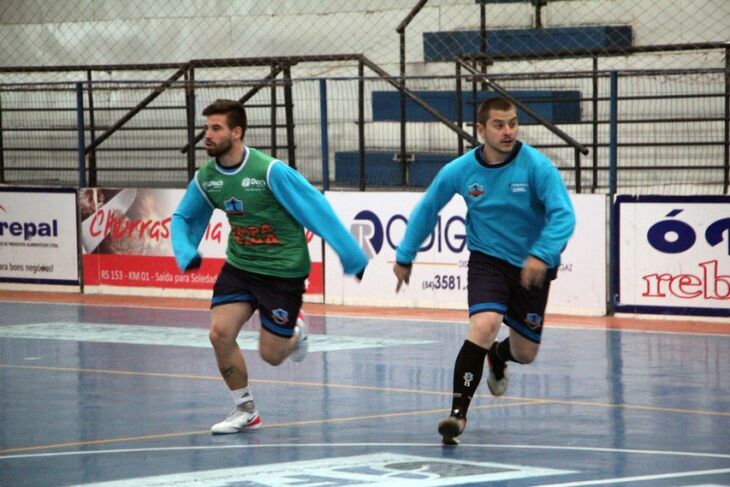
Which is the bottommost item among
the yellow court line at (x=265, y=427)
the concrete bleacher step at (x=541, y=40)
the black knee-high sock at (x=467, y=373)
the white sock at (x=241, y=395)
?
the yellow court line at (x=265, y=427)

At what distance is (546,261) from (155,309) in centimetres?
1044

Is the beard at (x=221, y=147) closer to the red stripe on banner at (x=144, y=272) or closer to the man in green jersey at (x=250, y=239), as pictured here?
the man in green jersey at (x=250, y=239)

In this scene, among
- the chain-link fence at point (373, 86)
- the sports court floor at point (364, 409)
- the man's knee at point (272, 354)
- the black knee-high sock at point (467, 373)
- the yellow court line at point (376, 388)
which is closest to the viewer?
the sports court floor at point (364, 409)

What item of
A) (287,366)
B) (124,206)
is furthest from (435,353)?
(124,206)

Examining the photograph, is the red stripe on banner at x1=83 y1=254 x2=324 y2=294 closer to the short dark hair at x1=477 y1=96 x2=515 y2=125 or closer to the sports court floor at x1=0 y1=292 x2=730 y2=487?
the sports court floor at x1=0 y1=292 x2=730 y2=487

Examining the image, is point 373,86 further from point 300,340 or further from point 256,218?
point 256,218

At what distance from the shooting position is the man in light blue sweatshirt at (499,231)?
9117 millimetres

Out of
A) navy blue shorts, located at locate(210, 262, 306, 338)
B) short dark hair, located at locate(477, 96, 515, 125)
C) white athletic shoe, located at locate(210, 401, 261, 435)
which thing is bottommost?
white athletic shoe, located at locate(210, 401, 261, 435)

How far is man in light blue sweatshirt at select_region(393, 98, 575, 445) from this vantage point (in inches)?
359

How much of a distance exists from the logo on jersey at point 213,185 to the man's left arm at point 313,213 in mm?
336

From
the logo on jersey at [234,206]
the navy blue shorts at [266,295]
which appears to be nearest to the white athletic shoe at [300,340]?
the navy blue shorts at [266,295]

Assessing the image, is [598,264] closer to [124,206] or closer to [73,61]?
[124,206]

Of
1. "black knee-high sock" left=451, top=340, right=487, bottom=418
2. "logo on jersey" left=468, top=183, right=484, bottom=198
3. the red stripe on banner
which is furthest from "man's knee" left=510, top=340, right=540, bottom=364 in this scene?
the red stripe on banner

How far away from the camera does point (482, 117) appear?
368 inches
